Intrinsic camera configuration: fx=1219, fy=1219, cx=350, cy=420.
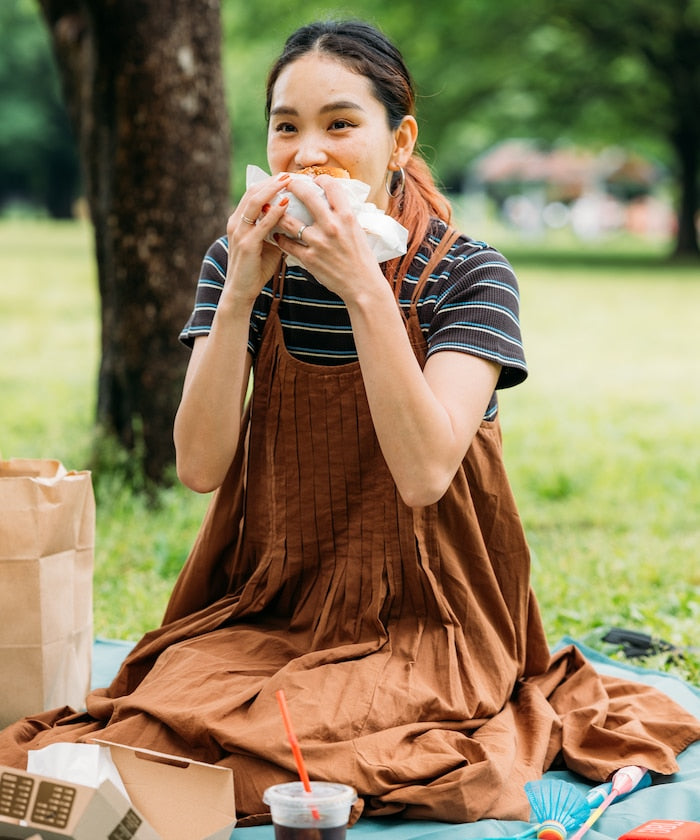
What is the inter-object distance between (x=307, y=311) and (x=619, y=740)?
1.20 m

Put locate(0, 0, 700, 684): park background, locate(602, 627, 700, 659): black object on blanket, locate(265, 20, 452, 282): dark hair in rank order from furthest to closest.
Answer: locate(0, 0, 700, 684): park background
locate(602, 627, 700, 659): black object on blanket
locate(265, 20, 452, 282): dark hair

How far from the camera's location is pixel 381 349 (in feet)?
7.81

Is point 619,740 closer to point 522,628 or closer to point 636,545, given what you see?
point 522,628

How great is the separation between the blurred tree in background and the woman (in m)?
0.52

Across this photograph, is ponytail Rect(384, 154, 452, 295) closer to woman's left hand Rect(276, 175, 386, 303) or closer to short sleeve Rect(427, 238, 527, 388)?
short sleeve Rect(427, 238, 527, 388)

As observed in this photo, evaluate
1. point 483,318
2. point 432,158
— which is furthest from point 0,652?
point 432,158

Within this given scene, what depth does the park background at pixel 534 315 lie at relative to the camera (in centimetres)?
486

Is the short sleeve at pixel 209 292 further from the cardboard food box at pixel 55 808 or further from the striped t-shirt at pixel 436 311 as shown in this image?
the cardboard food box at pixel 55 808

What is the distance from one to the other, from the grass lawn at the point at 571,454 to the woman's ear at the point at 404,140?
70.2 inches

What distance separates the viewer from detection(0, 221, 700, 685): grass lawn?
445 centimetres

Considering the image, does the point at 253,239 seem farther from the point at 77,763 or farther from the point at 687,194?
the point at 687,194

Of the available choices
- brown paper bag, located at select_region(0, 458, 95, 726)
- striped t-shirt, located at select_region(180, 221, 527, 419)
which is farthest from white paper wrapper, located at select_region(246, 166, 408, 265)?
brown paper bag, located at select_region(0, 458, 95, 726)

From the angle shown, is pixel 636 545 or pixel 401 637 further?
pixel 636 545

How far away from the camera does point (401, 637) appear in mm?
2676
